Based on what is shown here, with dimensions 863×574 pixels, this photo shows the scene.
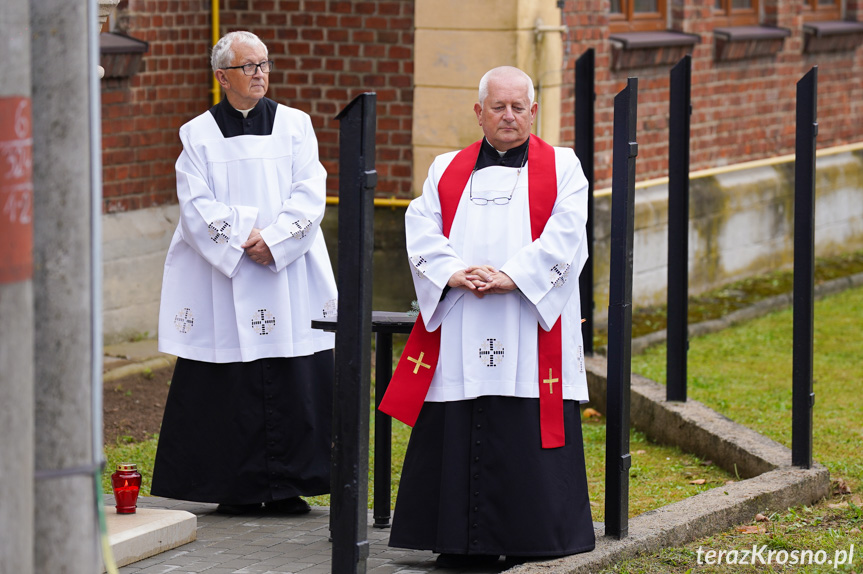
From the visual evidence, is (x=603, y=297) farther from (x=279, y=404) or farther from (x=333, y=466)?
(x=333, y=466)

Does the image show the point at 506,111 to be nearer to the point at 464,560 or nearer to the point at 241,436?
the point at 464,560

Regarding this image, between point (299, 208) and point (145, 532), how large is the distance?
1.54 m

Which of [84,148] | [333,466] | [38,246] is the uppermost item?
[84,148]

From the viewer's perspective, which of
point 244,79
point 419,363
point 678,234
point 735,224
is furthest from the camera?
point 735,224

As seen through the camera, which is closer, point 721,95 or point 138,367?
point 138,367

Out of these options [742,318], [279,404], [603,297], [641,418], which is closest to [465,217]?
[279,404]

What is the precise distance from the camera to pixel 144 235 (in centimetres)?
991

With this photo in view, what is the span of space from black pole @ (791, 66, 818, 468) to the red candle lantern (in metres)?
2.95

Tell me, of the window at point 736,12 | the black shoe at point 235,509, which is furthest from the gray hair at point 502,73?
the window at point 736,12

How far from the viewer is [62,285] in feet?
10.3

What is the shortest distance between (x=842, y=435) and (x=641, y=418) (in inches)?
42.8

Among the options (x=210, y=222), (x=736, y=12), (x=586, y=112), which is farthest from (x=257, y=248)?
(x=736, y=12)

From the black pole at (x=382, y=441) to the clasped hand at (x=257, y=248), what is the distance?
0.60 metres

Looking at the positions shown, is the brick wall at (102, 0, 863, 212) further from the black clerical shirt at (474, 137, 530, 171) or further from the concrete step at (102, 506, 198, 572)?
the black clerical shirt at (474, 137, 530, 171)
